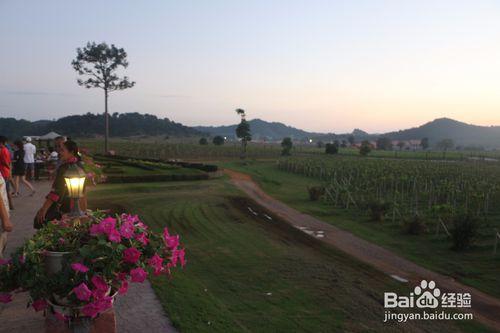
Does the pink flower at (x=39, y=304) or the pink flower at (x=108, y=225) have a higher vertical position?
the pink flower at (x=108, y=225)

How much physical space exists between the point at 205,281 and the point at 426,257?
24.2 feet

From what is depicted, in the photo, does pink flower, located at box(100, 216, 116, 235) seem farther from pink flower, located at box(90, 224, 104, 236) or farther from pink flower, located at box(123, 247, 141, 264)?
pink flower, located at box(123, 247, 141, 264)

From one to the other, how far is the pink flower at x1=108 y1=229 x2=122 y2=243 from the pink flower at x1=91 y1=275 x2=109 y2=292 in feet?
0.92

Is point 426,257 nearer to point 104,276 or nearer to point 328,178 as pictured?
point 104,276

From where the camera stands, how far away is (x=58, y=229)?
3707 mm

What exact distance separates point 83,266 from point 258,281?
662 cm

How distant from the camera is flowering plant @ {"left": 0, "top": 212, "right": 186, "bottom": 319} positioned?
3.27 metres

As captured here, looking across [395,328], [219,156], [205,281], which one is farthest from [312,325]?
Answer: [219,156]

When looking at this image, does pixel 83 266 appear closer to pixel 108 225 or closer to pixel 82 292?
pixel 82 292

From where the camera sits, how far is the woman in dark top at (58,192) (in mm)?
5918

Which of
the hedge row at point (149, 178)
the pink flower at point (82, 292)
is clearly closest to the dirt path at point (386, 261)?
the hedge row at point (149, 178)

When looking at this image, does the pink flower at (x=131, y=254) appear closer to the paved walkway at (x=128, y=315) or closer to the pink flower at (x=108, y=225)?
the pink flower at (x=108, y=225)

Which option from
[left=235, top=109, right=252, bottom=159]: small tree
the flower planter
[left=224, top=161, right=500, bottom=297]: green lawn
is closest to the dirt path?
[left=224, top=161, right=500, bottom=297]: green lawn

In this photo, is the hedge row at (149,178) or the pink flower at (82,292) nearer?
the pink flower at (82,292)
